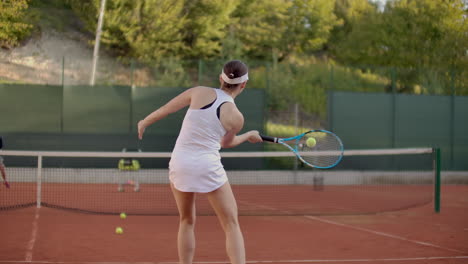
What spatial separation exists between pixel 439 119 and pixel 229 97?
12.4 meters

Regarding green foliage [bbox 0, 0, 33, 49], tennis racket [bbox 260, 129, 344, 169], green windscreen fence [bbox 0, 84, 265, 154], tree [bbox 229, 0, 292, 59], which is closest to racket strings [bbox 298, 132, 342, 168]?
tennis racket [bbox 260, 129, 344, 169]

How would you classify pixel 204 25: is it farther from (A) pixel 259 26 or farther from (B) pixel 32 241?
(B) pixel 32 241

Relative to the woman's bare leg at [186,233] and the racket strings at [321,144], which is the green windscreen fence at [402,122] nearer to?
the racket strings at [321,144]

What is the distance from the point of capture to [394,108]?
14.9 metres

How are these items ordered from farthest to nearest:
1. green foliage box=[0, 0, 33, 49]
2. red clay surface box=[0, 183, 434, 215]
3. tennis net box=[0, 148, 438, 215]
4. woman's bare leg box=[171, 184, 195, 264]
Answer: green foliage box=[0, 0, 33, 49]
tennis net box=[0, 148, 438, 215]
red clay surface box=[0, 183, 434, 215]
woman's bare leg box=[171, 184, 195, 264]

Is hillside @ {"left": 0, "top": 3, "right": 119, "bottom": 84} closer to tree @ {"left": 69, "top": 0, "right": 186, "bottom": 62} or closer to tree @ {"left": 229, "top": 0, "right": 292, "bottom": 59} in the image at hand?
tree @ {"left": 69, "top": 0, "right": 186, "bottom": 62}

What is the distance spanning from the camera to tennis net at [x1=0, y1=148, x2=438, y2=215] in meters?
9.76

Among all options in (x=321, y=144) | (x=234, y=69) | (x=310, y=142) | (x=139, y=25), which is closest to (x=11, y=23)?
(x=139, y=25)

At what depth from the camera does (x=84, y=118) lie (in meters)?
13.7

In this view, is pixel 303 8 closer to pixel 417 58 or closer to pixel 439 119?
pixel 417 58

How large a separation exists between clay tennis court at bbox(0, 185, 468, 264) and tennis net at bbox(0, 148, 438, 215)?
80 cm

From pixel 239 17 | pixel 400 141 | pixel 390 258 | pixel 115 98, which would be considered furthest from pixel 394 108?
pixel 239 17

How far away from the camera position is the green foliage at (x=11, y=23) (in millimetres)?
16875

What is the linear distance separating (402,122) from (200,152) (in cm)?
1183
